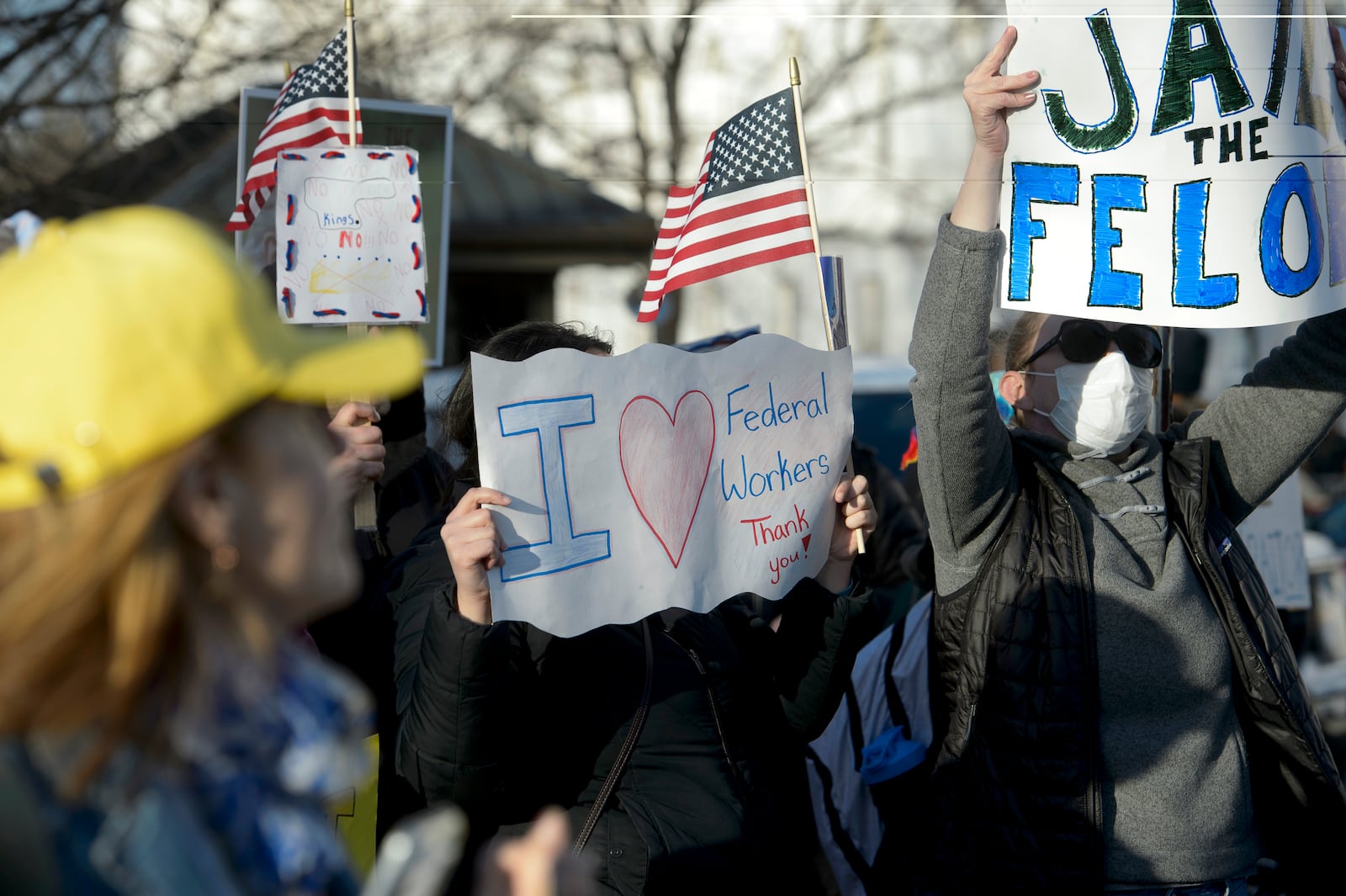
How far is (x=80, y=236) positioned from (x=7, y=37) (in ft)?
22.2

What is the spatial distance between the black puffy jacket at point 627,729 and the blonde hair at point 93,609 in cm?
100

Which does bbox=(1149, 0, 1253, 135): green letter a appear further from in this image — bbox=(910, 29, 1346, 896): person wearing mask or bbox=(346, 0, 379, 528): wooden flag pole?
bbox=(346, 0, 379, 528): wooden flag pole

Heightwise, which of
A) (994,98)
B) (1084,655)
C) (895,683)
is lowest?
(895,683)

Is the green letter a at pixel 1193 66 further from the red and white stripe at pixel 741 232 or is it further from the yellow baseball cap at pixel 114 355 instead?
the yellow baseball cap at pixel 114 355

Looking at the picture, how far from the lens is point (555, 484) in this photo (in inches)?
84.6

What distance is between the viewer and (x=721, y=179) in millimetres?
2914

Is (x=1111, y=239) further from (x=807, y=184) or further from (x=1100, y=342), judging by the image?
(x=807, y=184)

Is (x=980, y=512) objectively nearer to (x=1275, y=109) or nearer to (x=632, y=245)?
(x=1275, y=109)

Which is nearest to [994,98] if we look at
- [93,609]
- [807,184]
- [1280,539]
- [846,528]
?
[807,184]

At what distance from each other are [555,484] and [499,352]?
0.35 meters

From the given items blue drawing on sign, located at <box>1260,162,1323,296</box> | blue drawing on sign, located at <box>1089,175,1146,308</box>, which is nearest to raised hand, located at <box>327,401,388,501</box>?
blue drawing on sign, located at <box>1089,175,1146,308</box>

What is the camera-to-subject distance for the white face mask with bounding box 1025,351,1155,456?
99.7 inches

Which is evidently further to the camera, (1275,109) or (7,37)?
(7,37)

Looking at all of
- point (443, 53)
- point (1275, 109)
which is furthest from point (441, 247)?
point (443, 53)
